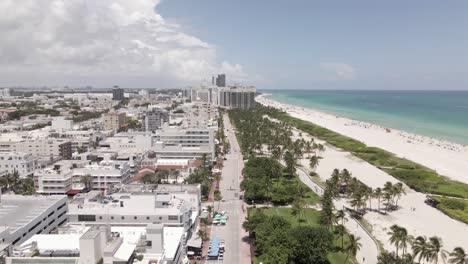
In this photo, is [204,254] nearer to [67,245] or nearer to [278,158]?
[67,245]

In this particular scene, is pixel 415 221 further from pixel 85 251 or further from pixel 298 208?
pixel 85 251

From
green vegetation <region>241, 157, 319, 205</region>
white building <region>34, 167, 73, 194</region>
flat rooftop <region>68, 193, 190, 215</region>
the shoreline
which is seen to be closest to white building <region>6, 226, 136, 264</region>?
flat rooftop <region>68, 193, 190, 215</region>

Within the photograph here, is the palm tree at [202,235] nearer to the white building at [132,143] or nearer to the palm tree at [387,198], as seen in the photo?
the palm tree at [387,198]

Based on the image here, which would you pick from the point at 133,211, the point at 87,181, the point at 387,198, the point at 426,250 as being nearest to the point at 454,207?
the point at 387,198

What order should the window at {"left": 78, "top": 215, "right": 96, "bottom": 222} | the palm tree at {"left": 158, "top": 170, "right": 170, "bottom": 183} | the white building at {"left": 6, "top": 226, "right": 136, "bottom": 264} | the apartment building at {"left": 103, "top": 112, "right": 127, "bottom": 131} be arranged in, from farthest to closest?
the apartment building at {"left": 103, "top": 112, "right": 127, "bottom": 131} → the palm tree at {"left": 158, "top": 170, "right": 170, "bottom": 183} → the window at {"left": 78, "top": 215, "right": 96, "bottom": 222} → the white building at {"left": 6, "top": 226, "right": 136, "bottom": 264}

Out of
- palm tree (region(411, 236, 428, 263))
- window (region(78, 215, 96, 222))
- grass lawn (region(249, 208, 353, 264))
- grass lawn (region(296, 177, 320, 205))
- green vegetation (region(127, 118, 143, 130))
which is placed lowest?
grass lawn (region(249, 208, 353, 264))

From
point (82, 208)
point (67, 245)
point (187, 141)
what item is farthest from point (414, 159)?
point (67, 245)

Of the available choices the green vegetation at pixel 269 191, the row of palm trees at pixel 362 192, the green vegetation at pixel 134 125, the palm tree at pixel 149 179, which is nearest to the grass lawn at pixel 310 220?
the green vegetation at pixel 269 191

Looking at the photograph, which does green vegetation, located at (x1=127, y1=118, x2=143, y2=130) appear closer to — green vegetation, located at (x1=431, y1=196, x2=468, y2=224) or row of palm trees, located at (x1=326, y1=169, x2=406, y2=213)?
row of palm trees, located at (x1=326, y1=169, x2=406, y2=213)
